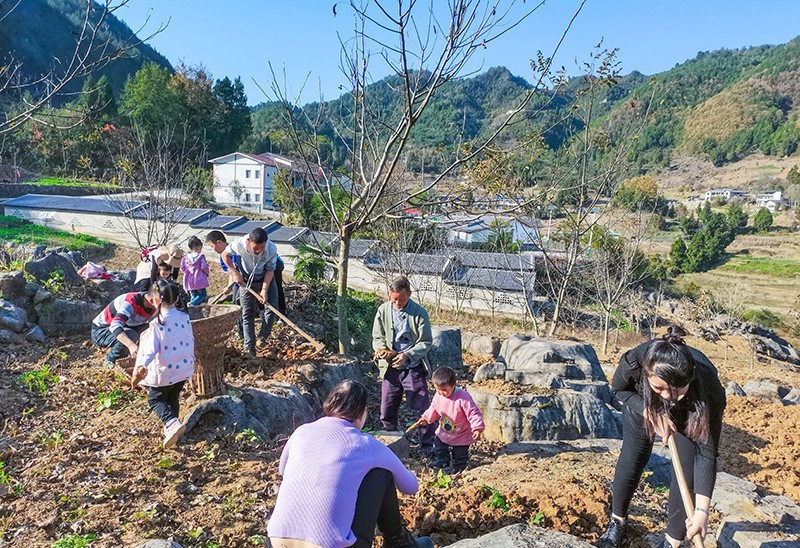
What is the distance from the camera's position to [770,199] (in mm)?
57812

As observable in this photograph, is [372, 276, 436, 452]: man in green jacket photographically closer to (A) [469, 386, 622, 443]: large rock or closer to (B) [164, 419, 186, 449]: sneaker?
(A) [469, 386, 622, 443]: large rock

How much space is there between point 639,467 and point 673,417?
380mm

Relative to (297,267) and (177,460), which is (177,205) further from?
(177,460)

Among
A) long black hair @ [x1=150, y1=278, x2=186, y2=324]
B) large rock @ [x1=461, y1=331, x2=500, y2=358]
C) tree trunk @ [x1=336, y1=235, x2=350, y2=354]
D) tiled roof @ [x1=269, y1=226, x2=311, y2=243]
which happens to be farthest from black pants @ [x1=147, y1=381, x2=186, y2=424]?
tiled roof @ [x1=269, y1=226, x2=311, y2=243]

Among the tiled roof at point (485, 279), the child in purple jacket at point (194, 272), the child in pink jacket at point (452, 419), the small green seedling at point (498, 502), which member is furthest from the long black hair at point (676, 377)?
the tiled roof at point (485, 279)

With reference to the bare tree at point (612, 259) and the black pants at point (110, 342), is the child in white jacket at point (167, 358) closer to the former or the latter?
the black pants at point (110, 342)

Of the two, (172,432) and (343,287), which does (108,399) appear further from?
(343,287)

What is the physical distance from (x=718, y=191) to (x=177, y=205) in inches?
2749

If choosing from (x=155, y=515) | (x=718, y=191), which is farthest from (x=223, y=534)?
(x=718, y=191)

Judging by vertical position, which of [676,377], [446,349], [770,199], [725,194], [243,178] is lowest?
[446,349]

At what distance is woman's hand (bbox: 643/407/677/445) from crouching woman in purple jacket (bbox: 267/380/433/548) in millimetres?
1137

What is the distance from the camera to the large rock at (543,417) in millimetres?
5008

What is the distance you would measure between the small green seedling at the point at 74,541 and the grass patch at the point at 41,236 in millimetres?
17867

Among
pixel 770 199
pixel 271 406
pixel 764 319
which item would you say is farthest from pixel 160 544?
pixel 770 199
